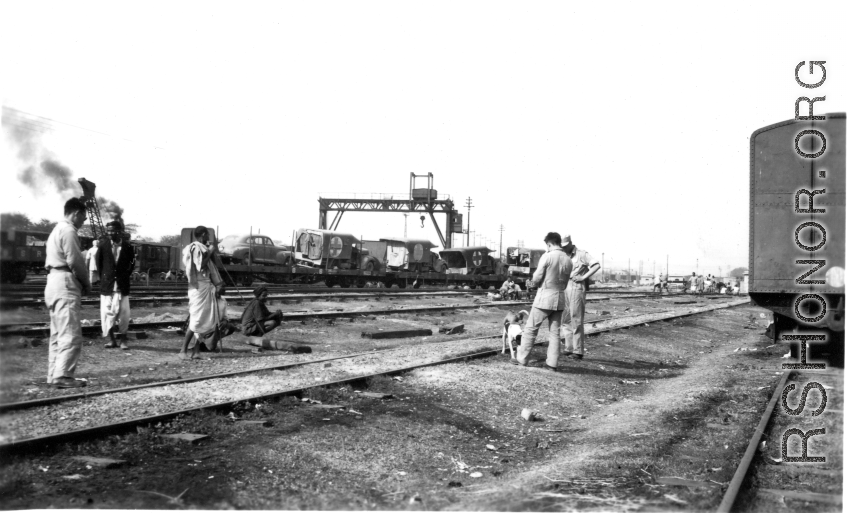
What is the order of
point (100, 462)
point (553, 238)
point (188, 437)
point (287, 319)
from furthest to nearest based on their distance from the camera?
point (287, 319)
point (553, 238)
point (188, 437)
point (100, 462)

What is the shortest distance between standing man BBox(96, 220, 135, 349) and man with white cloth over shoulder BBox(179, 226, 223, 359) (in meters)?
1.19

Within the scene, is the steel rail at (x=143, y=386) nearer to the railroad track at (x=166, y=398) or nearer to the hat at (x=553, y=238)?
the railroad track at (x=166, y=398)

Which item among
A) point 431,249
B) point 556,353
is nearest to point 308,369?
point 556,353

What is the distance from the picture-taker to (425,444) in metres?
5.29

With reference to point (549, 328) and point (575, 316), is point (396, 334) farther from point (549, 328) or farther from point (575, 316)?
point (549, 328)

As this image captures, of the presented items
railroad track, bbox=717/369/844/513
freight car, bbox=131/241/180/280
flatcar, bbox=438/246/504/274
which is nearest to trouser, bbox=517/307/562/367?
railroad track, bbox=717/369/844/513

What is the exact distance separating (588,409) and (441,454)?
2.59 metres

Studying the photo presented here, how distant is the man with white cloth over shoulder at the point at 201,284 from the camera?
27.1 feet

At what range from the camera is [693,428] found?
240 inches

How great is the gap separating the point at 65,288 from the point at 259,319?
4.20m

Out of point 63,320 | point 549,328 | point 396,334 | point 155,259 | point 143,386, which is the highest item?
point 155,259

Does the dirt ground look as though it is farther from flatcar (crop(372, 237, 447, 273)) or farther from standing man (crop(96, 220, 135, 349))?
flatcar (crop(372, 237, 447, 273))

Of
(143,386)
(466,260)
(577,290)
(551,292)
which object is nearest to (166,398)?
(143,386)

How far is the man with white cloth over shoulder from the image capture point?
8.27 metres
